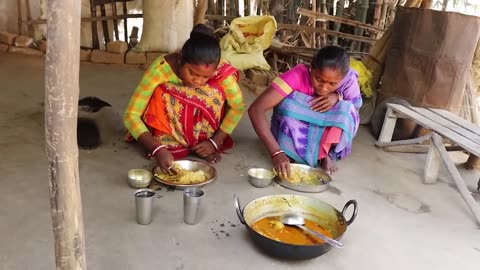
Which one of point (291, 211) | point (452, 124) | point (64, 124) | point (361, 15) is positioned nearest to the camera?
point (64, 124)

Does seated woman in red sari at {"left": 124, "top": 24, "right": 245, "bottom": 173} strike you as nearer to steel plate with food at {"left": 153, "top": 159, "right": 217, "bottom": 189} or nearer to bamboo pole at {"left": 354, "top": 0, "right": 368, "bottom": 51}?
steel plate with food at {"left": 153, "top": 159, "right": 217, "bottom": 189}

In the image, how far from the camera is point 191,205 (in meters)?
2.20

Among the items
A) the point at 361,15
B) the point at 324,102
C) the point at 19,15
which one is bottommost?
the point at 324,102

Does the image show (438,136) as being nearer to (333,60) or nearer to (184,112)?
(333,60)

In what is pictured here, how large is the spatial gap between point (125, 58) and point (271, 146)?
3134 millimetres

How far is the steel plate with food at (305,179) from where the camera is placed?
2.67m

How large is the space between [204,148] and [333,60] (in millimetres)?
954

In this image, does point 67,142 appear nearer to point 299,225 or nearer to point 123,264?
point 123,264

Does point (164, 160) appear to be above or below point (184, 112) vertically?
below

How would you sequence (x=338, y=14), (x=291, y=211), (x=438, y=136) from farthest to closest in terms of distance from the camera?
(x=338, y=14) < (x=438, y=136) < (x=291, y=211)

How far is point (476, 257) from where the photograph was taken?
2.26 metres

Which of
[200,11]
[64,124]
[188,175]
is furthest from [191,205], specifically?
[200,11]

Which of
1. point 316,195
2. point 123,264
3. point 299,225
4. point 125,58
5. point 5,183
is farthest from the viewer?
point 125,58

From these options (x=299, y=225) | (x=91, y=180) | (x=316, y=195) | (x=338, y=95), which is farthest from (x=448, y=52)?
(x=91, y=180)
